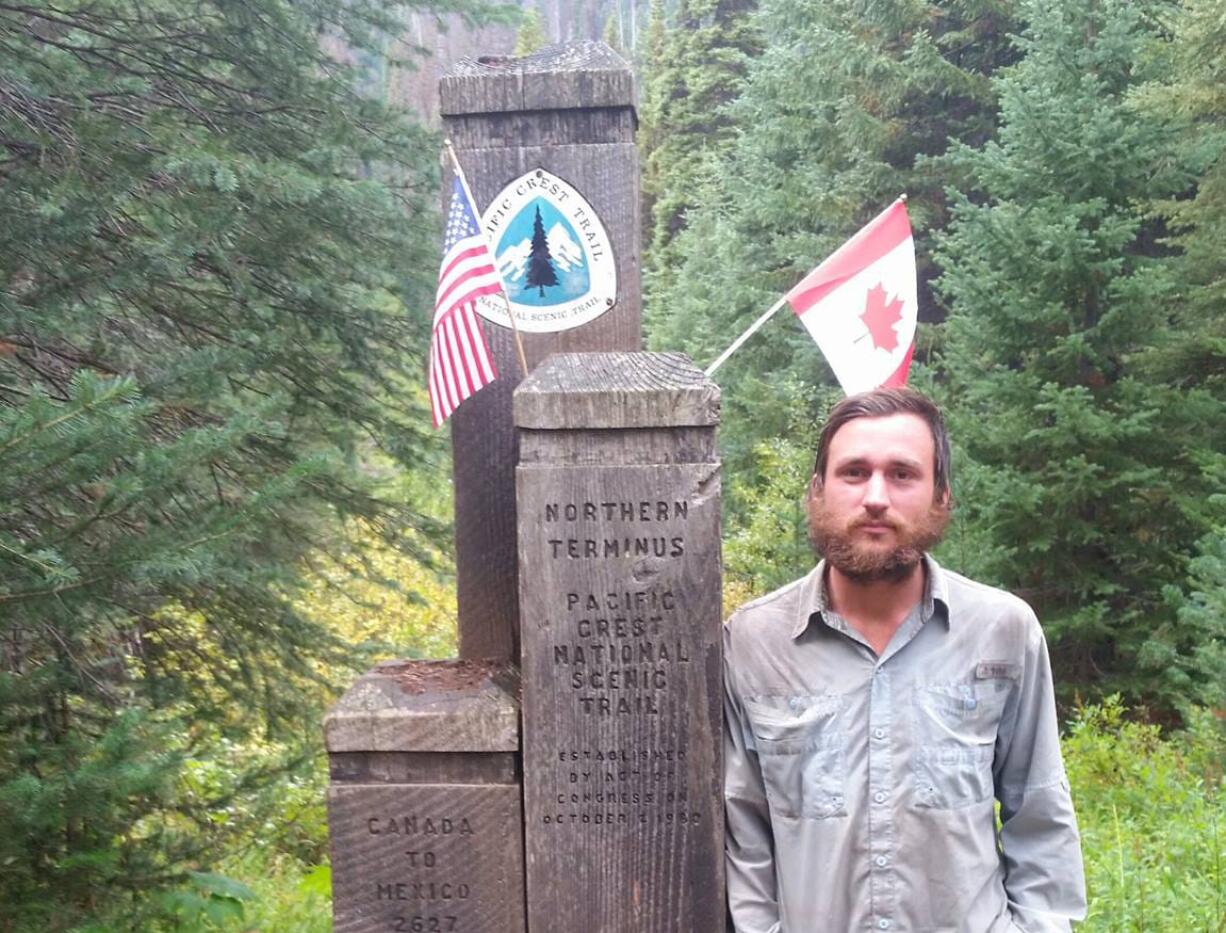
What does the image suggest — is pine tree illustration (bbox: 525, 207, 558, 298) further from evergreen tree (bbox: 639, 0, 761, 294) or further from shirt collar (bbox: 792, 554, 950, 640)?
evergreen tree (bbox: 639, 0, 761, 294)

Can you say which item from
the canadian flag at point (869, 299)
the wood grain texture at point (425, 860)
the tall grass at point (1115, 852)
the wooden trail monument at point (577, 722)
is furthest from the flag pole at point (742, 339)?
the tall grass at point (1115, 852)

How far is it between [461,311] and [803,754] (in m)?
1.25

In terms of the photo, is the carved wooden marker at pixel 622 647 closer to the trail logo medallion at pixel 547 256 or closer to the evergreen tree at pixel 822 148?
the trail logo medallion at pixel 547 256

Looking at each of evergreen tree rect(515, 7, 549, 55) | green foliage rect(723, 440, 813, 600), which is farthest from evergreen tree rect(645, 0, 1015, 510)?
evergreen tree rect(515, 7, 549, 55)

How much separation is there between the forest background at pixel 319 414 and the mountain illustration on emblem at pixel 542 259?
1.01 meters

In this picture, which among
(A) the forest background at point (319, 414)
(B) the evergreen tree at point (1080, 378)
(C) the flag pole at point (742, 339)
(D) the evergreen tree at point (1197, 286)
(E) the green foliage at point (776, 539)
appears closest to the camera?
(C) the flag pole at point (742, 339)

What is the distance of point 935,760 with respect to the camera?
6.63ft

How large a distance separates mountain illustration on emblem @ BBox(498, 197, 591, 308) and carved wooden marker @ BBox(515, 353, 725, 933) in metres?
0.62

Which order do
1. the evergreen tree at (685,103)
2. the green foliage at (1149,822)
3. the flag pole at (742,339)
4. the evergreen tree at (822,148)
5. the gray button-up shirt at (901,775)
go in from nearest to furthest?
the gray button-up shirt at (901,775)
the flag pole at (742,339)
the green foliage at (1149,822)
the evergreen tree at (822,148)
the evergreen tree at (685,103)

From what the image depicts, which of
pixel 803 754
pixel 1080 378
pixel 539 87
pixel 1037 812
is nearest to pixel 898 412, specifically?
pixel 803 754

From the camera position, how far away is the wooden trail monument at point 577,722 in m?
2.04

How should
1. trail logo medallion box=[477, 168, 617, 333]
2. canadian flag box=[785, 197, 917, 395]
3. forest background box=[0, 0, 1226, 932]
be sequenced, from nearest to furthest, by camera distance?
trail logo medallion box=[477, 168, 617, 333]
canadian flag box=[785, 197, 917, 395]
forest background box=[0, 0, 1226, 932]

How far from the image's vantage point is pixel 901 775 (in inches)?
79.4

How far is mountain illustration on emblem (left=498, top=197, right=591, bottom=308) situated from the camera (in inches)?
105
